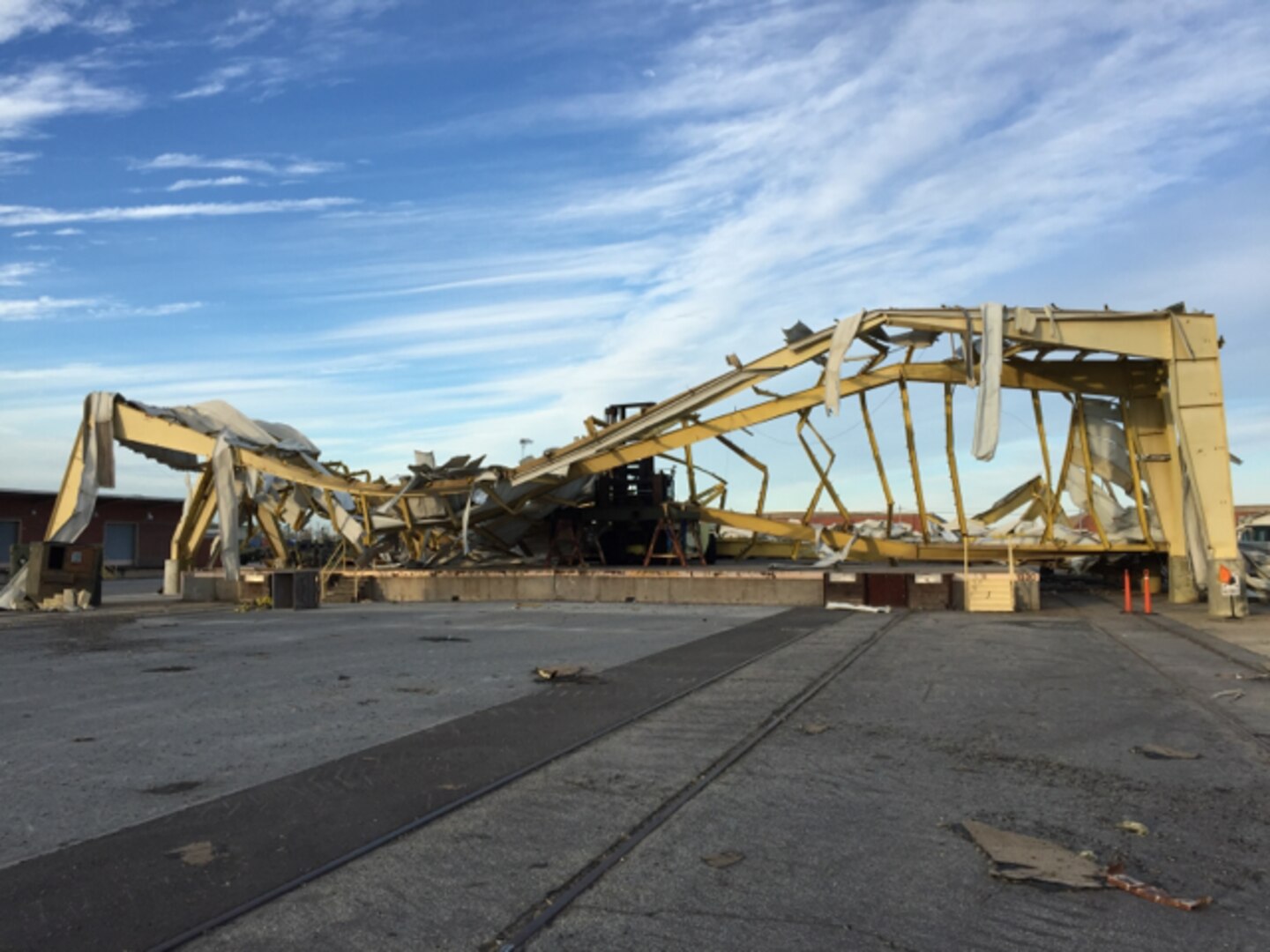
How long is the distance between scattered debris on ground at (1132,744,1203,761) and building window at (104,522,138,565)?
54.3m

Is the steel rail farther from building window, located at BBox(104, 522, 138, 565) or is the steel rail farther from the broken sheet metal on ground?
building window, located at BBox(104, 522, 138, 565)

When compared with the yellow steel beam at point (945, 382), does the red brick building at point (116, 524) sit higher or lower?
lower

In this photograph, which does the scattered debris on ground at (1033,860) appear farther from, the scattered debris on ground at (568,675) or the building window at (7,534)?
the building window at (7,534)

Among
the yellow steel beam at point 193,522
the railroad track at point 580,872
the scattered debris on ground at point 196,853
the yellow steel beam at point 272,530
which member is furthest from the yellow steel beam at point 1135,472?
the yellow steel beam at point 193,522

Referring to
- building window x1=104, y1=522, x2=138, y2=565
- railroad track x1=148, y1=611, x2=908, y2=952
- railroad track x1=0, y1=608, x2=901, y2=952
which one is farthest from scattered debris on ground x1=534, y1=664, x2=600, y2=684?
building window x1=104, y1=522, x2=138, y2=565

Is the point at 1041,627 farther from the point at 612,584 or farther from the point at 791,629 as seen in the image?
the point at 612,584

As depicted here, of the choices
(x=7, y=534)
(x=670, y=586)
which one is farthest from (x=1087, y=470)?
(x=7, y=534)

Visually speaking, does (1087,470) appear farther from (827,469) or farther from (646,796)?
(646,796)

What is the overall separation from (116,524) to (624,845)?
5522 centimetres

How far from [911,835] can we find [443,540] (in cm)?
2645

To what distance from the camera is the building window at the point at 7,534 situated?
47.2 metres

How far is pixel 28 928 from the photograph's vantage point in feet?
15.0

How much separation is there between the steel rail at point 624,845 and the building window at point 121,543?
169ft

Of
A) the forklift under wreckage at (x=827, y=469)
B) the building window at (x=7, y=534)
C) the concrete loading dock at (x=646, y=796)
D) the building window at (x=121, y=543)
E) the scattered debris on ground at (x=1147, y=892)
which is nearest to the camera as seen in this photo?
the concrete loading dock at (x=646, y=796)
